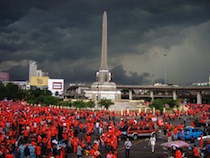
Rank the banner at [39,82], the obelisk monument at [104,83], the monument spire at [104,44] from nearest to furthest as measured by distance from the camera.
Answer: the monument spire at [104,44], the obelisk monument at [104,83], the banner at [39,82]

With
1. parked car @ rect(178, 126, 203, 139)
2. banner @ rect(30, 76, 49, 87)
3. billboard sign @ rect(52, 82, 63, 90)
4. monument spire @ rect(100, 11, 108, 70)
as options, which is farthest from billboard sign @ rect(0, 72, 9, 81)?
parked car @ rect(178, 126, 203, 139)

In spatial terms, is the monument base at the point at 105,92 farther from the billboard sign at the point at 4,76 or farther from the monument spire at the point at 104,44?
the billboard sign at the point at 4,76

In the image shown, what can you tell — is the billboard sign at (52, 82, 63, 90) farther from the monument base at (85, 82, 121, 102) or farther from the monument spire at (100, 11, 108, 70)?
the monument spire at (100, 11, 108, 70)

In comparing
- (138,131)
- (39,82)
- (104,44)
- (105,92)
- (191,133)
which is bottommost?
(191,133)

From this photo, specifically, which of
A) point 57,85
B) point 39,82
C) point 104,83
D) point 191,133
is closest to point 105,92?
point 104,83

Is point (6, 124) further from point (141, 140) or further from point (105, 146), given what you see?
point (141, 140)

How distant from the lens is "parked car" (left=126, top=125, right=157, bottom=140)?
872 inches

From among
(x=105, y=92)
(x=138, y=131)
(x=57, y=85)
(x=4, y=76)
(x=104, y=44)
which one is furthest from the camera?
(x=4, y=76)

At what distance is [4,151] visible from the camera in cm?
1321

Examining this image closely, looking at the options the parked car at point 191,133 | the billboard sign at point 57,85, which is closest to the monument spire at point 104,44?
the parked car at point 191,133

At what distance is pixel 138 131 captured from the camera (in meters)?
22.5

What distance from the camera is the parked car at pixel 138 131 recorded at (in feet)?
72.7

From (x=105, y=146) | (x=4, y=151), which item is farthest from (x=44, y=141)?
(x=105, y=146)

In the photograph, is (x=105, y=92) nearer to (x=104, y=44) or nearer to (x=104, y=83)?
(x=104, y=83)
